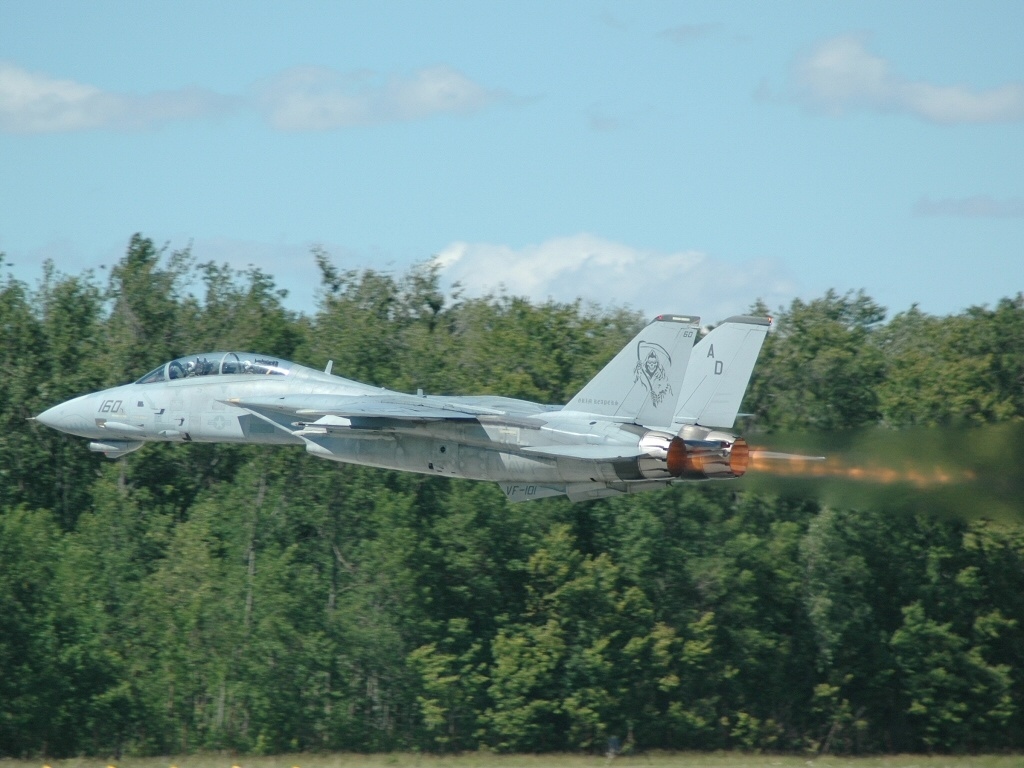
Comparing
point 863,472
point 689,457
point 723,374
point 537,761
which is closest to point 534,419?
point 689,457

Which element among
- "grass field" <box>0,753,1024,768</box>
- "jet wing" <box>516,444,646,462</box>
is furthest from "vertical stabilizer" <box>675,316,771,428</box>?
"grass field" <box>0,753,1024,768</box>

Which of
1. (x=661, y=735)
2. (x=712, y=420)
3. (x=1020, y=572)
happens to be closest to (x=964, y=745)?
(x=1020, y=572)

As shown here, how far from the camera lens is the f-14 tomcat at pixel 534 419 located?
1753 centimetres

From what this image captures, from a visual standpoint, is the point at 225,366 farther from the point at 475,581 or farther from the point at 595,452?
the point at 475,581

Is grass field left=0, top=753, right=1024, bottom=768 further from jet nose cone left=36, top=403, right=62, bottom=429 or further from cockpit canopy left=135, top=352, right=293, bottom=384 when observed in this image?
cockpit canopy left=135, top=352, right=293, bottom=384

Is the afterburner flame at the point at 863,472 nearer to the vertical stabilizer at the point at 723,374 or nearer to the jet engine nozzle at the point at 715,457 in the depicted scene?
the vertical stabilizer at the point at 723,374

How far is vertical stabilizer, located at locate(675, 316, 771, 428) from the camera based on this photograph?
18.2 m

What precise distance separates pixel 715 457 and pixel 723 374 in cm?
148

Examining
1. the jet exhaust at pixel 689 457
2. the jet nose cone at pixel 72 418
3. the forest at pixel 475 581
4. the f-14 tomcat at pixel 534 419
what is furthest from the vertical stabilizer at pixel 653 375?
the forest at pixel 475 581

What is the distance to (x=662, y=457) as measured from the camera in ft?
56.4

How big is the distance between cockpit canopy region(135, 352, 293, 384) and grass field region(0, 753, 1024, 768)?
8.97 metres

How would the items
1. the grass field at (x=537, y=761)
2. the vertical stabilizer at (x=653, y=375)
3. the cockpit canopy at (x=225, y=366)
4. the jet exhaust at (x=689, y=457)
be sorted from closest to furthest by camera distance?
the jet exhaust at (x=689, y=457), the vertical stabilizer at (x=653, y=375), the cockpit canopy at (x=225, y=366), the grass field at (x=537, y=761)

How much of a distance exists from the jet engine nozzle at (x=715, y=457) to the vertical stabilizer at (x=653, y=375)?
0.71 m

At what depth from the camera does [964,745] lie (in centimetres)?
3353
